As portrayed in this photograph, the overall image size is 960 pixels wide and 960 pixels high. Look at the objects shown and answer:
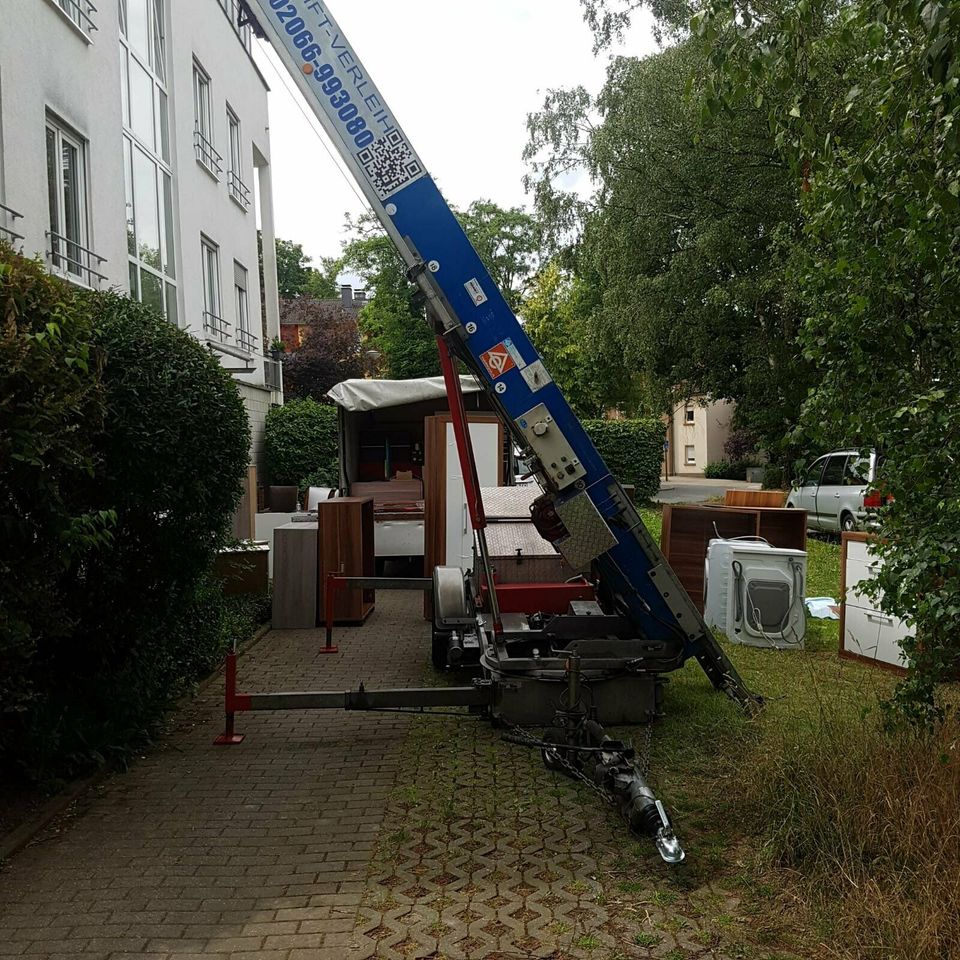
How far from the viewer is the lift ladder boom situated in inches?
249

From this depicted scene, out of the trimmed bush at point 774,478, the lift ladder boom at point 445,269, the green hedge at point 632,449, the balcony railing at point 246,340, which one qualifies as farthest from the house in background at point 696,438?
the lift ladder boom at point 445,269

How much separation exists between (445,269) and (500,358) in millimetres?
696

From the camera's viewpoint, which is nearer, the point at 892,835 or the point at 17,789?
the point at 892,835

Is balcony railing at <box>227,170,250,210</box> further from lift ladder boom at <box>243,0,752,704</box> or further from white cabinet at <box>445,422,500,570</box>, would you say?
lift ladder boom at <box>243,0,752,704</box>

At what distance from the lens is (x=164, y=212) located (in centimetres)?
1583

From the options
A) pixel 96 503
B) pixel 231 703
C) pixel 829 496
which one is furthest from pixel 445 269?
pixel 829 496

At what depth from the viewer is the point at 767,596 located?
9.30 m

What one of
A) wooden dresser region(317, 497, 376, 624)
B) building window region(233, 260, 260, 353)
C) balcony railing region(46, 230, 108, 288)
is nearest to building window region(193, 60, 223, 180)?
building window region(233, 260, 260, 353)

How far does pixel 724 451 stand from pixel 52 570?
5056 cm

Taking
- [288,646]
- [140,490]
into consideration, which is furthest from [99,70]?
[140,490]

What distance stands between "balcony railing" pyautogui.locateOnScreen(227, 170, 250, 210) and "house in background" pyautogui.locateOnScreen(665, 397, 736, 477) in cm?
3577

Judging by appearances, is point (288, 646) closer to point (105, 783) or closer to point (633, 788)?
point (105, 783)

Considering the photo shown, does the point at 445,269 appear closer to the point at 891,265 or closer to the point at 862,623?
the point at 891,265

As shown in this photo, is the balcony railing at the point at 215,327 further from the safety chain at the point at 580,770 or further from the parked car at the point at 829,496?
the safety chain at the point at 580,770
